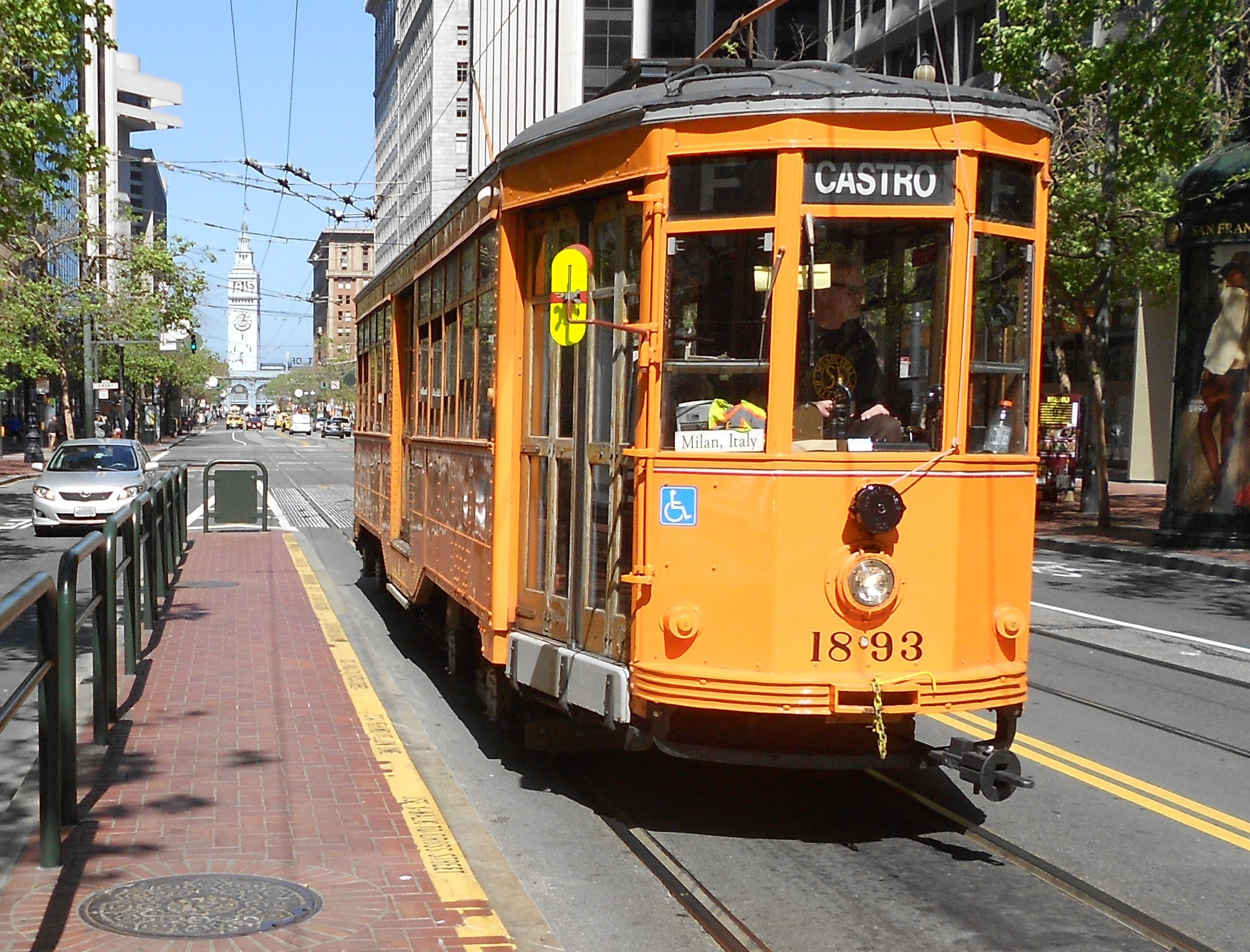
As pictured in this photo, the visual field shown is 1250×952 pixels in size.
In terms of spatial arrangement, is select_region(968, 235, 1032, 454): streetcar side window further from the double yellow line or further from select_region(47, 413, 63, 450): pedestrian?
select_region(47, 413, 63, 450): pedestrian

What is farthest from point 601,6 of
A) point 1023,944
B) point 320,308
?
point 320,308

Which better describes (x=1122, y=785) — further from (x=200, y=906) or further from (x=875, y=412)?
(x=200, y=906)

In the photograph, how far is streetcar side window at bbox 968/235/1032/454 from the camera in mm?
6121

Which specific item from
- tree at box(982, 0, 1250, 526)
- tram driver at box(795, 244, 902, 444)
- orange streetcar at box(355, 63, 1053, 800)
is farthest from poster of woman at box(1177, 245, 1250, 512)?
tram driver at box(795, 244, 902, 444)

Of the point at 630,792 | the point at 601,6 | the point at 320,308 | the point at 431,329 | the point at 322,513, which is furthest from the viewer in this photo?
the point at 320,308

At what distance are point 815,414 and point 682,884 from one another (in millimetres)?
1991

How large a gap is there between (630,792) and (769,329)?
255 cm

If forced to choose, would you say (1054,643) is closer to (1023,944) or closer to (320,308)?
(1023,944)

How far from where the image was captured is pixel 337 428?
108562mm

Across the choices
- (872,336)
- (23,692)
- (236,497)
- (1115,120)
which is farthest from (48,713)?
(1115,120)

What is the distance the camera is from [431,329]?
1022 centimetres

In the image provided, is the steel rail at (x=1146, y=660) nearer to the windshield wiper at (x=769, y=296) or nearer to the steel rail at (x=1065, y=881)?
the steel rail at (x=1065, y=881)

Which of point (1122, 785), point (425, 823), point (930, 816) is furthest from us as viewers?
point (1122, 785)

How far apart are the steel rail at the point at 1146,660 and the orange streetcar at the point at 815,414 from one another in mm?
5190
